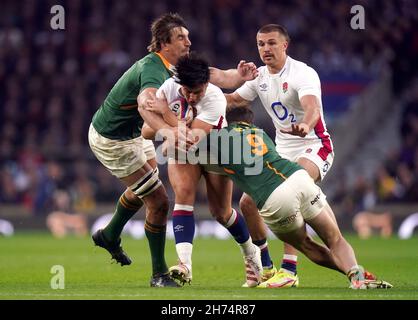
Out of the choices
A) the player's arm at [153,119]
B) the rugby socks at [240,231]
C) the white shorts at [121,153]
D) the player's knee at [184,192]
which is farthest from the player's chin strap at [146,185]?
the player's arm at [153,119]

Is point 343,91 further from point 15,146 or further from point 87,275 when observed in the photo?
point 87,275

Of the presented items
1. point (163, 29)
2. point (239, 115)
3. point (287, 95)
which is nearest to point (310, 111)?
point (287, 95)

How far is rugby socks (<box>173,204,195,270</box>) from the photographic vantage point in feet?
30.5

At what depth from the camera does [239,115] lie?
1010cm

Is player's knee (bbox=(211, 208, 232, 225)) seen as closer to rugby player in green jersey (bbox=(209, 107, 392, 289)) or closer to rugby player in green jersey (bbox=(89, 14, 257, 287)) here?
rugby player in green jersey (bbox=(89, 14, 257, 287))

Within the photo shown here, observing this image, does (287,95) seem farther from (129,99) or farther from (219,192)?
(129,99)

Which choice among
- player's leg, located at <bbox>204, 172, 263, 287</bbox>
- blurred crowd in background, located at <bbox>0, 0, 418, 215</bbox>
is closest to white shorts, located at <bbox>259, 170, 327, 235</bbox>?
player's leg, located at <bbox>204, 172, 263, 287</bbox>

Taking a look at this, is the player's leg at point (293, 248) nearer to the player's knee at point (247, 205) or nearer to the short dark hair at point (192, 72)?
the player's knee at point (247, 205)

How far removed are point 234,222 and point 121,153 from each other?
1.38 meters

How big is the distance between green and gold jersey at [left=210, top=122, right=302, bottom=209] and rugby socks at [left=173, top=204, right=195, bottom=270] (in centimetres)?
70

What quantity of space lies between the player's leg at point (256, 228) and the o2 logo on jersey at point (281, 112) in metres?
0.88

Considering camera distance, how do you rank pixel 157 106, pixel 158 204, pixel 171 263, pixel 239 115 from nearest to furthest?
pixel 157 106 < pixel 158 204 < pixel 239 115 < pixel 171 263

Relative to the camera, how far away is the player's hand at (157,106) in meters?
9.12

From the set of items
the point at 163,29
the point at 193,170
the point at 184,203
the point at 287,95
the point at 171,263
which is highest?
the point at 163,29
